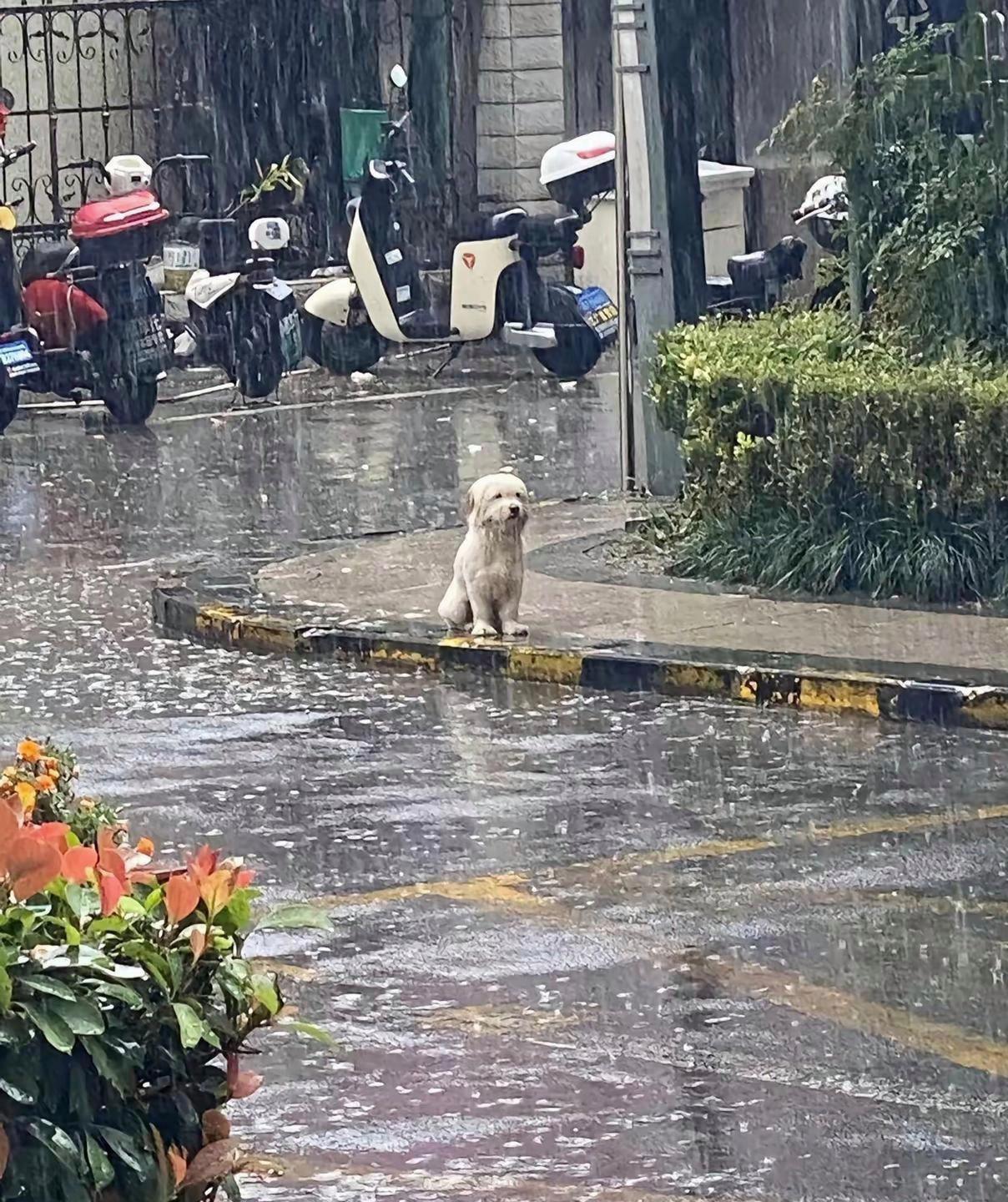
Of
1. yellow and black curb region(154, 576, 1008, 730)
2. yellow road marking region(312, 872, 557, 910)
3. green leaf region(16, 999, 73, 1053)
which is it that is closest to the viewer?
green leaf region(16, 999, 73, 1053)

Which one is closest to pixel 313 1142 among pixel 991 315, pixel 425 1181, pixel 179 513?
pixel 425 1181

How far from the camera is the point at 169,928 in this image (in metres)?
3.62

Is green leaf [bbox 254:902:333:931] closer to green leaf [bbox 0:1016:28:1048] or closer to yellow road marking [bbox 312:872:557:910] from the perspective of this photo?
green leaf [bbox 0:1016:28:1048]

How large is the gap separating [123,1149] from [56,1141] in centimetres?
10

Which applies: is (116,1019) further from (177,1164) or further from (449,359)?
(449,359)

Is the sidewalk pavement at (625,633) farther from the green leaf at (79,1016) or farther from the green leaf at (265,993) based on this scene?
the green leaf at (79,1016)

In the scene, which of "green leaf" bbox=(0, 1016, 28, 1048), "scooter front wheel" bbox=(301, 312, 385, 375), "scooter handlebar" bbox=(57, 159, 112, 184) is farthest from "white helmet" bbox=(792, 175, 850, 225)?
"green leaf" bbox=(0, 1016, 28, 1048)

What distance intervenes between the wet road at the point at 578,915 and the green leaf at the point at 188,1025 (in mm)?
1703

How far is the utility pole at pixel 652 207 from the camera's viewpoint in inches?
592

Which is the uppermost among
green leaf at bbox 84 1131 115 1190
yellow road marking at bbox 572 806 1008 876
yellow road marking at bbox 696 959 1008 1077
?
green leaf at bbox 84 1131 115 1190

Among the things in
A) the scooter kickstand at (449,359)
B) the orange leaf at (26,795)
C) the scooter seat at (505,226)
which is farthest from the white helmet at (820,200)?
the orange leaf at (26,795)

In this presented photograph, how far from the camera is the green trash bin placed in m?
28.0

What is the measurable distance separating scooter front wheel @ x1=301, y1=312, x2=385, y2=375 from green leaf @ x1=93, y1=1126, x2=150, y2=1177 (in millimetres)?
20192

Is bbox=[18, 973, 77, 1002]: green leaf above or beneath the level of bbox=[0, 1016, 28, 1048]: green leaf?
above
